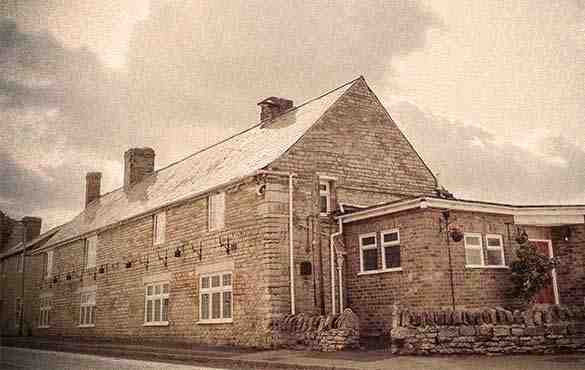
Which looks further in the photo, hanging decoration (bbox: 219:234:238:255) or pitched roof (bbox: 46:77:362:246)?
pitched roof (bbox: 46:77:362:246)

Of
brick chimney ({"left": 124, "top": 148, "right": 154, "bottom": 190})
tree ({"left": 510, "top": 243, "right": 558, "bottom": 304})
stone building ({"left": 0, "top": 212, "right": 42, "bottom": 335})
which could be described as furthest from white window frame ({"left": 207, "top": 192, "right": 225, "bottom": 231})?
stone building ({"left": 0, "top": 212, "right": 42, "bottom": 335})

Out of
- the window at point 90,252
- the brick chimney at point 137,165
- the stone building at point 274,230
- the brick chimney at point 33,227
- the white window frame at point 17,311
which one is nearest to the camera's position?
Result: the stone building at point 274,230

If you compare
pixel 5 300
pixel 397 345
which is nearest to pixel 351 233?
pixel 397 345

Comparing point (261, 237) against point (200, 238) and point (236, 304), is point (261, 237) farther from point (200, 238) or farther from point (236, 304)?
point (200, 238)

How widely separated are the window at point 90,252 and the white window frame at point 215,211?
1193 centimetres

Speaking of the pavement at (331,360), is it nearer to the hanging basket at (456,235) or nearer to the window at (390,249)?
the window at (390,249)

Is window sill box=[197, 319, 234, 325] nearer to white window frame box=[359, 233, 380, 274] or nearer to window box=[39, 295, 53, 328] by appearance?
white window frame box=[359, 233, 380, 274]

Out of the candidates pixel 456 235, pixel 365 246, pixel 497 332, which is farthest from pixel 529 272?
pixel 365 246

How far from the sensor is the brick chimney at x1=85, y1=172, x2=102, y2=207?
42.0 m

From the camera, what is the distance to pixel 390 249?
60.4 feet

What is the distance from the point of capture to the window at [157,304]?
23734mm

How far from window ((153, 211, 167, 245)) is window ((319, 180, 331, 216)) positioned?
7.40 meters

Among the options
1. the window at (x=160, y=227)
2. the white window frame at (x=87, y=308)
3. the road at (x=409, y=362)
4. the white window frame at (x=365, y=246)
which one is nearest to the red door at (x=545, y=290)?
the white window frame at (x=365, y=246)

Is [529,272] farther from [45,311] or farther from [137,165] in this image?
[45,311]
